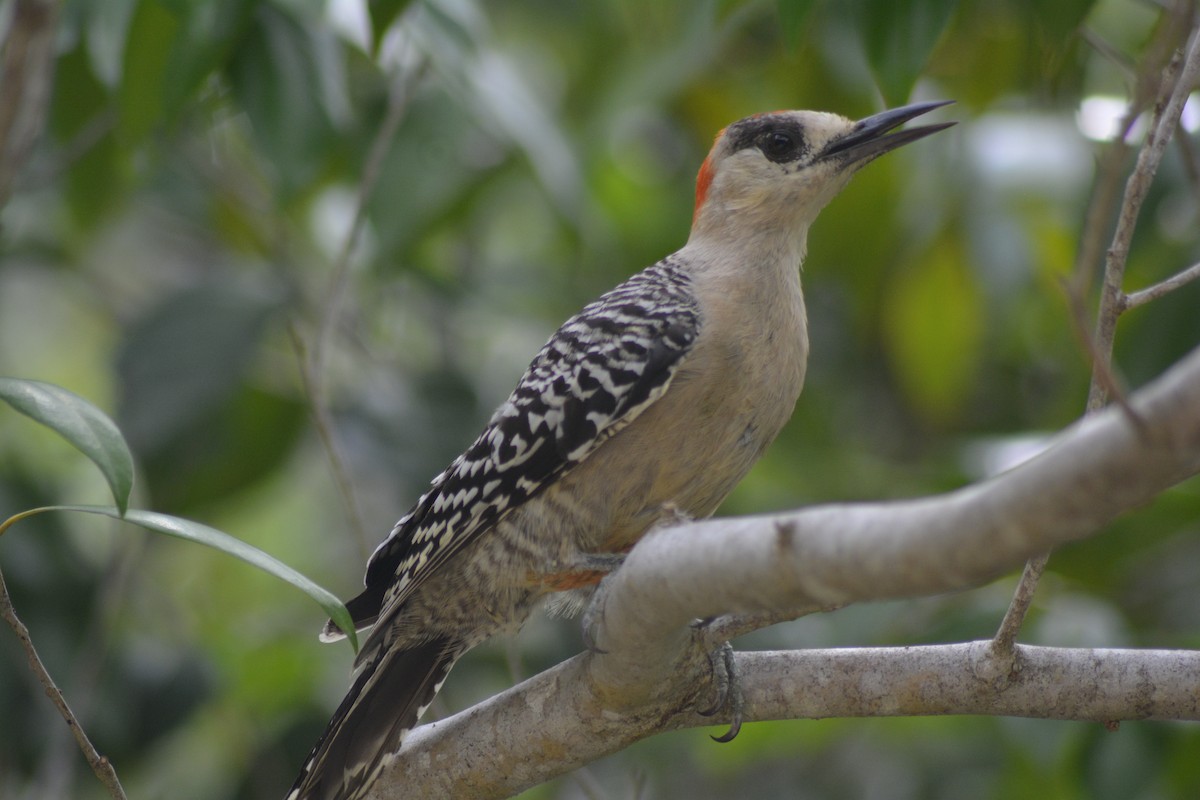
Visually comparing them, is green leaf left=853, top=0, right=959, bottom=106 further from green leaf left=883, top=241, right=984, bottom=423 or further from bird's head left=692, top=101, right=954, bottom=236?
green leaf left=883, top=241, right=984, bottom=423

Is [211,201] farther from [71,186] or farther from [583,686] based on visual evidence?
[583,686]

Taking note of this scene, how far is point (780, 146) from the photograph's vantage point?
3.87 m

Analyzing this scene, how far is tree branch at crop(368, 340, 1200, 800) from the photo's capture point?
135cm

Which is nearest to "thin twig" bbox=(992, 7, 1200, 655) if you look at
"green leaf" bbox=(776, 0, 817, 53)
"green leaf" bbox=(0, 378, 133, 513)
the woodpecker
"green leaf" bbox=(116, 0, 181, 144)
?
"green leaf" bbox=(776, 0, 817, 53)

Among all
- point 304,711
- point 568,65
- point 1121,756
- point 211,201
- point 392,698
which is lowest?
point 304,711

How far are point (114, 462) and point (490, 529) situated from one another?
1.38m

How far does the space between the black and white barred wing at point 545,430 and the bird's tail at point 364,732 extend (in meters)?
0.18

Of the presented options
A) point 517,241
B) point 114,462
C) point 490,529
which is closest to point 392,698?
point 490,529

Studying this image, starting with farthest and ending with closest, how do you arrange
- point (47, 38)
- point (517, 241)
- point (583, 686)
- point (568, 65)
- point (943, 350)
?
point (517, 241)
point (568, 65)
point (943, 350)
point (583, 686)
point (47, 38)

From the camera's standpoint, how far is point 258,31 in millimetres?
3770

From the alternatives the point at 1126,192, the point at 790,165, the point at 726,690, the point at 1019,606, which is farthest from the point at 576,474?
the point at 1126,192

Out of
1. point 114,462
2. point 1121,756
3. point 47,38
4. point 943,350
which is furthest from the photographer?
point 943,350

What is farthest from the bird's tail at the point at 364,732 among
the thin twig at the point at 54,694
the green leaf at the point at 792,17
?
the green leaf at the point at 792,17

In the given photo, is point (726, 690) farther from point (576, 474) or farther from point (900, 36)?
point (900, 36)
